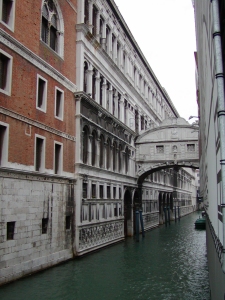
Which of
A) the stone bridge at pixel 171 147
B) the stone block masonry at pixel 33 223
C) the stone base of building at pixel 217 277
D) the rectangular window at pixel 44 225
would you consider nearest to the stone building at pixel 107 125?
the stone bridge at pixel 171 147

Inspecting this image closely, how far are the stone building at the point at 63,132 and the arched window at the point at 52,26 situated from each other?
0.15 ft

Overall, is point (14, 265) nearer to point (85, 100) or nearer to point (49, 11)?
point (85, 100)

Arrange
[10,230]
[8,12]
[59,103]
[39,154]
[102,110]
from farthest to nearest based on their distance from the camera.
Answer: [102,110] → [59,103] → [39,154] → [8,12] → [10,230]

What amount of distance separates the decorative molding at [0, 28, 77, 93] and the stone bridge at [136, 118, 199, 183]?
1045cm

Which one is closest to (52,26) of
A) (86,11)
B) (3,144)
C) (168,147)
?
(86,11)

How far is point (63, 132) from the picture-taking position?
15977mm

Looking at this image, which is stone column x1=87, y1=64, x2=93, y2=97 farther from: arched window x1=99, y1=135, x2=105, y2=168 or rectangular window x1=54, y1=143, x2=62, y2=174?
rectangular window x1=54, y1=143, x2=62, y2=174

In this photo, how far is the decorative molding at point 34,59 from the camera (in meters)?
12.0

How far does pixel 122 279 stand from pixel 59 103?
8017mm

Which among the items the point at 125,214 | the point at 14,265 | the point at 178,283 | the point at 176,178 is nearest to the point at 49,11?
the point at 14,265

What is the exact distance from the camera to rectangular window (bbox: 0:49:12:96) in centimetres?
1188

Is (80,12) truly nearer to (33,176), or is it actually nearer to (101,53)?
(101,53)

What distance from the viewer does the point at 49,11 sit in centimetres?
1548

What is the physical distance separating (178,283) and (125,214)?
14.0 metres
